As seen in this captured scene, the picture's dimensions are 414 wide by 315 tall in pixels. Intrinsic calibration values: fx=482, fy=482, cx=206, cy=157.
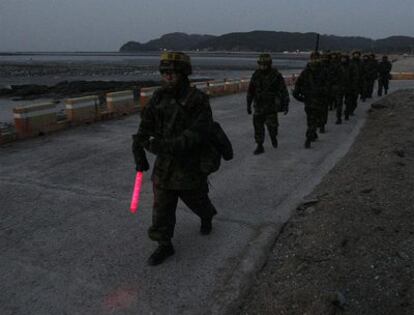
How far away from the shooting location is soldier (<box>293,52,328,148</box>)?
9680 mm

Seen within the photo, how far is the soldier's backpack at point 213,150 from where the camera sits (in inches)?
171

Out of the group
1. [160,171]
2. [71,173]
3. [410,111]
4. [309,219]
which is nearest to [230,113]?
[410,111]

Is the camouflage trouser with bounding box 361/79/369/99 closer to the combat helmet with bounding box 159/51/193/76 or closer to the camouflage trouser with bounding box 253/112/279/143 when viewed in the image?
the camouflage trouser with bounding box 253/112/279/143

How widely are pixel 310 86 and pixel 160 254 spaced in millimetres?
6368

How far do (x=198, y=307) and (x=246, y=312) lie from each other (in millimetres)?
371

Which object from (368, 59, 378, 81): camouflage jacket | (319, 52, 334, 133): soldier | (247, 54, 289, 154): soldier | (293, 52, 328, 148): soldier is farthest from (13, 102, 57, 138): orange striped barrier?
(368, 59, 378, 81): camouflage jacket

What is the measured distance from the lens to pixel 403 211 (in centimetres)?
527

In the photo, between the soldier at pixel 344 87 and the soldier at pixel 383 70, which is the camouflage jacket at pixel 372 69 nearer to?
the soldier at pixel 383 70

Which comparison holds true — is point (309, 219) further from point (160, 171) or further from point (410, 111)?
point (410, 111)

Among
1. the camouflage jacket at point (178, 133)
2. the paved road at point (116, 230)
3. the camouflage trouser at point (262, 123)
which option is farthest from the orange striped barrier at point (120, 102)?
the camouflage jacket at point (178, 133)

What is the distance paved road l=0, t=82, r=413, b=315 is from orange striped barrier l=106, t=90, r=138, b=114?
4970 millimetres

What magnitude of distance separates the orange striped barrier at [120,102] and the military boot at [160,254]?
10.5 meters

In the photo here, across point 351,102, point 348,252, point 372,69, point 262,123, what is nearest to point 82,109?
point 262,123

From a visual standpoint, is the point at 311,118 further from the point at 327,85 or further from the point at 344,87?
the point at 344,87
